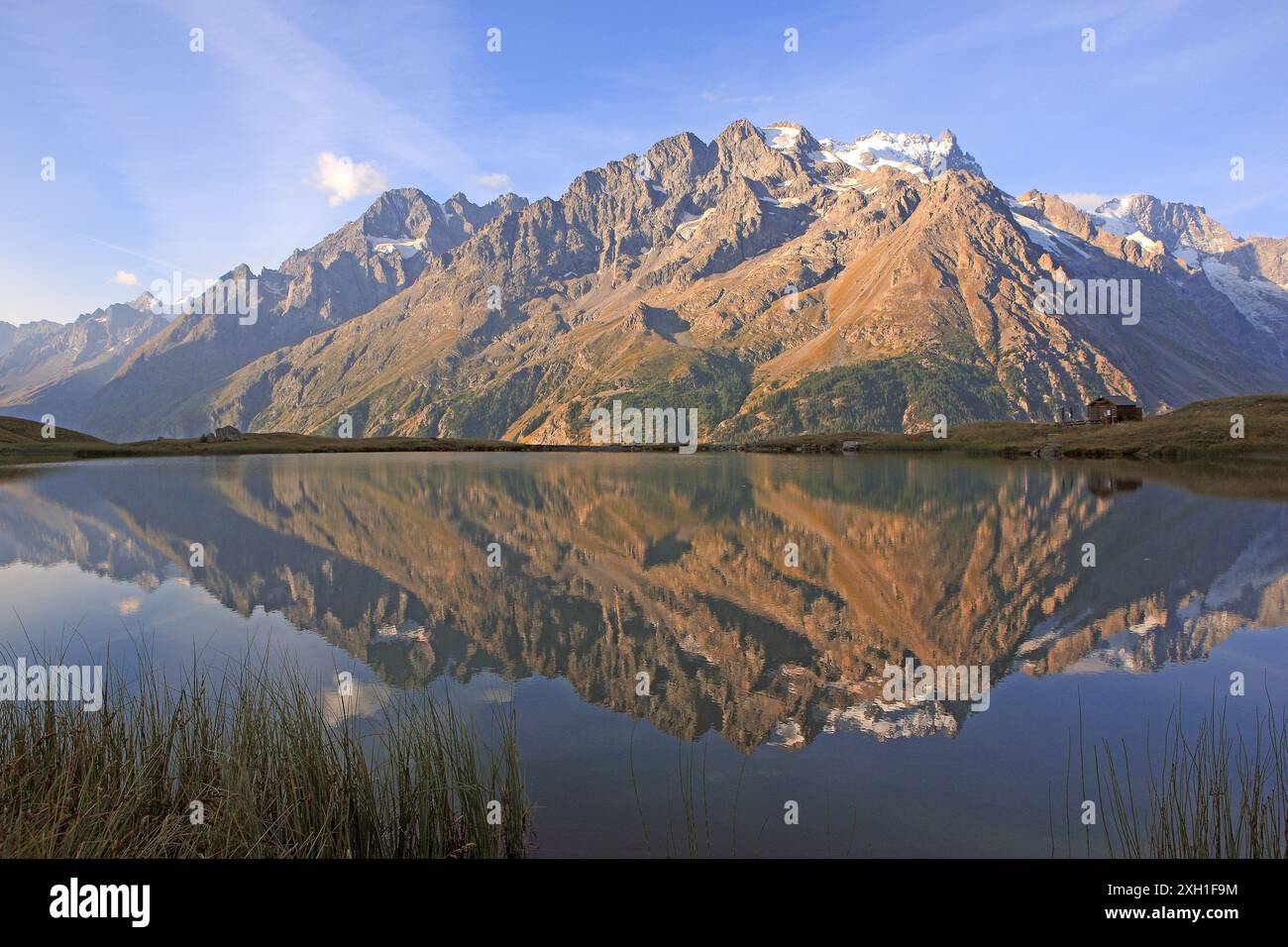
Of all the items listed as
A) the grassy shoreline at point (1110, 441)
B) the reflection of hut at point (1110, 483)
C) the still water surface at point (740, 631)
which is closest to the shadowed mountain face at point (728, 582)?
the still water surface at point (740, 631)

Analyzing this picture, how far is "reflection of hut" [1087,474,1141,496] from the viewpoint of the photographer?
7229 cm

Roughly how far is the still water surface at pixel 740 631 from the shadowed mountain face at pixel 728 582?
0.19 m

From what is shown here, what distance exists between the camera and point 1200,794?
32.4 feet

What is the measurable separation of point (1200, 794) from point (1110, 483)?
84562mm

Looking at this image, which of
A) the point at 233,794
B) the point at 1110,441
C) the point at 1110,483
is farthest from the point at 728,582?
the point at 1110,441

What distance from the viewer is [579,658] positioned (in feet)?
73.7

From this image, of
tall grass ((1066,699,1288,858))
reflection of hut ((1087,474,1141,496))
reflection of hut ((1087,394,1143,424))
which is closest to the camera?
tall grass ((1066,699,1288,858))

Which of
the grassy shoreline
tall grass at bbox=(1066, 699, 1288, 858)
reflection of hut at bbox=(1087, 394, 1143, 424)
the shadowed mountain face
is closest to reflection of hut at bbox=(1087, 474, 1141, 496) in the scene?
the shadowed mountain face

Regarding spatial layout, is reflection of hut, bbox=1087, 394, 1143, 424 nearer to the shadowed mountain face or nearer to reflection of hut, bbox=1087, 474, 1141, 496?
reflection of hut, bbox=1087, 474, 1141, 496

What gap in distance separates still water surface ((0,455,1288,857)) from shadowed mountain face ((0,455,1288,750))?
0.19 metres
